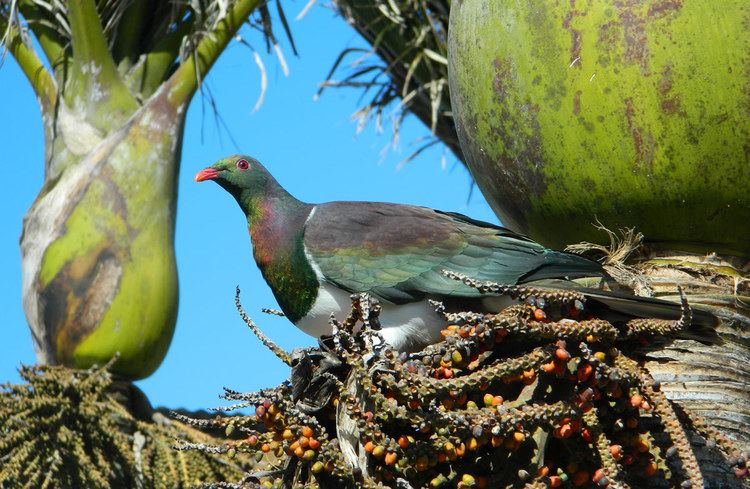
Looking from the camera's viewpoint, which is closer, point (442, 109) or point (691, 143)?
point (691, 143)

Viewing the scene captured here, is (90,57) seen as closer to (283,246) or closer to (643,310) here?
(283,246)

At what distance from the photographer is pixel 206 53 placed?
22.4 feet

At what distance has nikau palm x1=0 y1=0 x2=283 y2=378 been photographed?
Result: 6059 mm

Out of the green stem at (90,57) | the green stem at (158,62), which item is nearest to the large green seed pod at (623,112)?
the green stem at (90,57)

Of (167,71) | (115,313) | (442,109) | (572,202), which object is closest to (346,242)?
(572,202)

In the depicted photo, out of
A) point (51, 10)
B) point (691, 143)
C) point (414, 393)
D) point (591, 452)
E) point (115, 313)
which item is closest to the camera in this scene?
point (414, 393)

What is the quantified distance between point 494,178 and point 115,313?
10.9ft

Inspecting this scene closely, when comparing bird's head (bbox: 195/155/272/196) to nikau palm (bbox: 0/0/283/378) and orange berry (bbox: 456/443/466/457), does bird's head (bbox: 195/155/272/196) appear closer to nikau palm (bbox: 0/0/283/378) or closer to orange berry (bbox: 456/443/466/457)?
orange berry (bbox: 456/443/466/457)

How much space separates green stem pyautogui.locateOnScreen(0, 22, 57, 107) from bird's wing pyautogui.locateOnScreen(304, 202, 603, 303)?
143 inches

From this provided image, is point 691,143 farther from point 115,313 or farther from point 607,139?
point 115,313

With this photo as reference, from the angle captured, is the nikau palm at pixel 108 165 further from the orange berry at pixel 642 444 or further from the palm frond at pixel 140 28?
the orange berry at pixel 642 444

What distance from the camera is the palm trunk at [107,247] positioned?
604 centimetres

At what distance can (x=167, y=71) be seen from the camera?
23.2 ft

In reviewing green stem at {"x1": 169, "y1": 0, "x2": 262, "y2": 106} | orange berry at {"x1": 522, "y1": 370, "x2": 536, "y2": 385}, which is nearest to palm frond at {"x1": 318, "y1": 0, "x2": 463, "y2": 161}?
green stem at {"x1": 169, "y1": 0, "x2": 262, "y2": 106}
